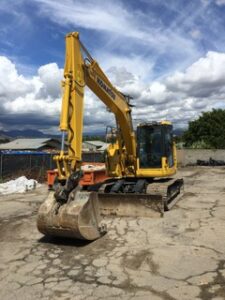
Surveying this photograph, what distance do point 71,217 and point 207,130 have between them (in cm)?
4696

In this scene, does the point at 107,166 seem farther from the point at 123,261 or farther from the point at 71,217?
the point at 123,261

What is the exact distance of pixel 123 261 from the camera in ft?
21.0

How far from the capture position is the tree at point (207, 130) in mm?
49228

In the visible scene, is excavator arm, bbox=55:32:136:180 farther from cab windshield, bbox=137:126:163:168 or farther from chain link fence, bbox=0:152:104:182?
chain link fence, bbox=0:152:104:182

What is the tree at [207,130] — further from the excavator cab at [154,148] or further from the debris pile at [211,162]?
the excavator cab at [154,148]

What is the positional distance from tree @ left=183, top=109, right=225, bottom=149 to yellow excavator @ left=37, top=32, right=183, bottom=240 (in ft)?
118

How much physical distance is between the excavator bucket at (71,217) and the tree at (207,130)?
41974mm

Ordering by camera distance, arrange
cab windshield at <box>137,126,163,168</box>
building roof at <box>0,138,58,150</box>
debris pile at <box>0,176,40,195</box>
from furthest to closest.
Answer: building roof at <box>0,138,58,150</box>, debris pile at <box>0,176,40,195</box>, cab windshield at <box>137,126,163,168</box>

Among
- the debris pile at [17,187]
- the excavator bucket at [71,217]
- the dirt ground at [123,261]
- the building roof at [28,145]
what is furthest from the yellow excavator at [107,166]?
the building roof at [28,145]

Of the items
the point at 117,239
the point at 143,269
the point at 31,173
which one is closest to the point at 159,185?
the point at 117,239

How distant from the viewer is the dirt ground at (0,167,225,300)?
16.9 ft

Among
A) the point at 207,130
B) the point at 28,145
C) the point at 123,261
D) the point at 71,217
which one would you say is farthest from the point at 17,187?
the point at 207,130

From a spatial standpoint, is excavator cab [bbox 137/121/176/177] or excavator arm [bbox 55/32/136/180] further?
excavator cab [bbox 137/121/176/177]

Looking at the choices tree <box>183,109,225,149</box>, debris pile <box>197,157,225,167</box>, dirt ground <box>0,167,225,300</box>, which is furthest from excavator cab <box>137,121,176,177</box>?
tree <box>183,109,225,149</box>
